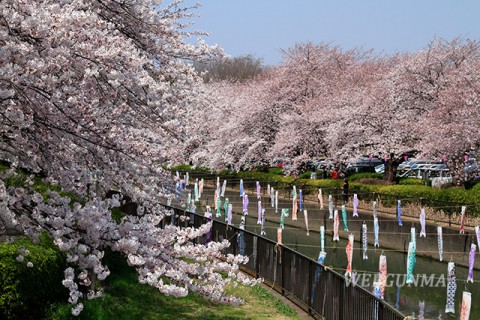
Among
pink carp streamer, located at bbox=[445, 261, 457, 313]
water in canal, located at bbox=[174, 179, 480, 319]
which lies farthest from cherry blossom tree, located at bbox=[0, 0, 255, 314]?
water in canal, located at bbox=[174, 179, 480, 319]

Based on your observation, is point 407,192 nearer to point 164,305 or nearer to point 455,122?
point 455,122

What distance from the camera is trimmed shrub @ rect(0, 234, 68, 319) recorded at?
26.0 ft

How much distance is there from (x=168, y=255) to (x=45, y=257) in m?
2.14

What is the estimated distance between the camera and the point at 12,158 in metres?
6.86

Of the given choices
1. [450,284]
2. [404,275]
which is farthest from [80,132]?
[404,275]

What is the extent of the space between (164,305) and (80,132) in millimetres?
4991

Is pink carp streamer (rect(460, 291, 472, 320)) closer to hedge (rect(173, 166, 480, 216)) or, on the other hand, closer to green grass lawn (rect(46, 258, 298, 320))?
green grass lawn (rect(46, 258, 298, 320))

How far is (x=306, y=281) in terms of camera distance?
38.4ft

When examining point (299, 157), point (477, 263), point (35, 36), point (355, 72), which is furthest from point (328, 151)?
point (35, 36)

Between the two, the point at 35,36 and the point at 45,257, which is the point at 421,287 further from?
the point at 35,36

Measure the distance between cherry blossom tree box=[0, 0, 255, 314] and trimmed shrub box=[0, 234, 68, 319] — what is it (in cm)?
104

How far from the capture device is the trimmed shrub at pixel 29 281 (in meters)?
7.91

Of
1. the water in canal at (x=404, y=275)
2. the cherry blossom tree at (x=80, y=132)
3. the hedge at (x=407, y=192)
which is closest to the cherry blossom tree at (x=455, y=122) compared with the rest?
the hedge at (x=407, y=192)

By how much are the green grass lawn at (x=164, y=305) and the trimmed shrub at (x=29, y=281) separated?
2.31ft
